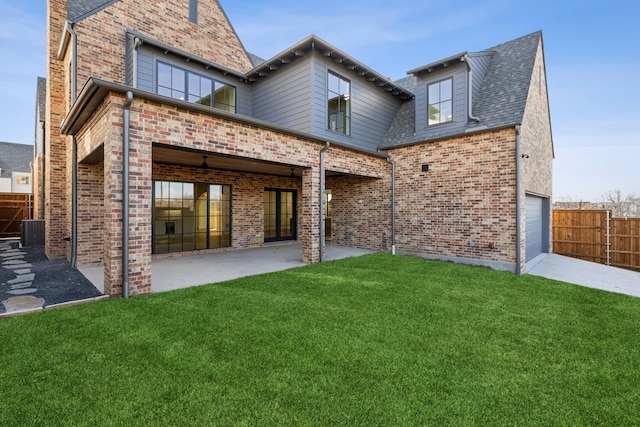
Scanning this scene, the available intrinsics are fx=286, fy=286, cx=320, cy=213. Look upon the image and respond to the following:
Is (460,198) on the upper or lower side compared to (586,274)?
upper

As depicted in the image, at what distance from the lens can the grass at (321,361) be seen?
2.11 meters

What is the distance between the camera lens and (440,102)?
9.12 meters

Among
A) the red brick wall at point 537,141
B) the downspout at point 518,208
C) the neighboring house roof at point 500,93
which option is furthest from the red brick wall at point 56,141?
the red brick wall at point 537,141

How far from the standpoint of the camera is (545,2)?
980 centimetres

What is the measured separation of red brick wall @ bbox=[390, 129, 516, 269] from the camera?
24.8 feet

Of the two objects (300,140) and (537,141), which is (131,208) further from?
(537,141)

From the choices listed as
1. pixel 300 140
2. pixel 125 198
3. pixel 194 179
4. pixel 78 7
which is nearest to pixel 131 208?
pixel 125 198

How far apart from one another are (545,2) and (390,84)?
5.85 m

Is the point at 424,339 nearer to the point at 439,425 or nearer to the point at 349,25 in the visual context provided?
the point at 439,425

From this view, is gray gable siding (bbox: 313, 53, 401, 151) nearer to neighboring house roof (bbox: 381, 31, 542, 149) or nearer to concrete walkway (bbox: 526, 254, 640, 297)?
neighboring house roof (bbox: 381, 31, 542, 149)

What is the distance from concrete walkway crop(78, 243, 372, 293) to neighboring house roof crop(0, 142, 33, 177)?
110 ft

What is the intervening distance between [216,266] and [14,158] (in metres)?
37.9

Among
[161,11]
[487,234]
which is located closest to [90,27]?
[161,11]

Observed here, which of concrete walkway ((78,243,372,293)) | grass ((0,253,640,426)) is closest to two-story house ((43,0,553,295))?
concrete walkway ((78,243,372,293))
